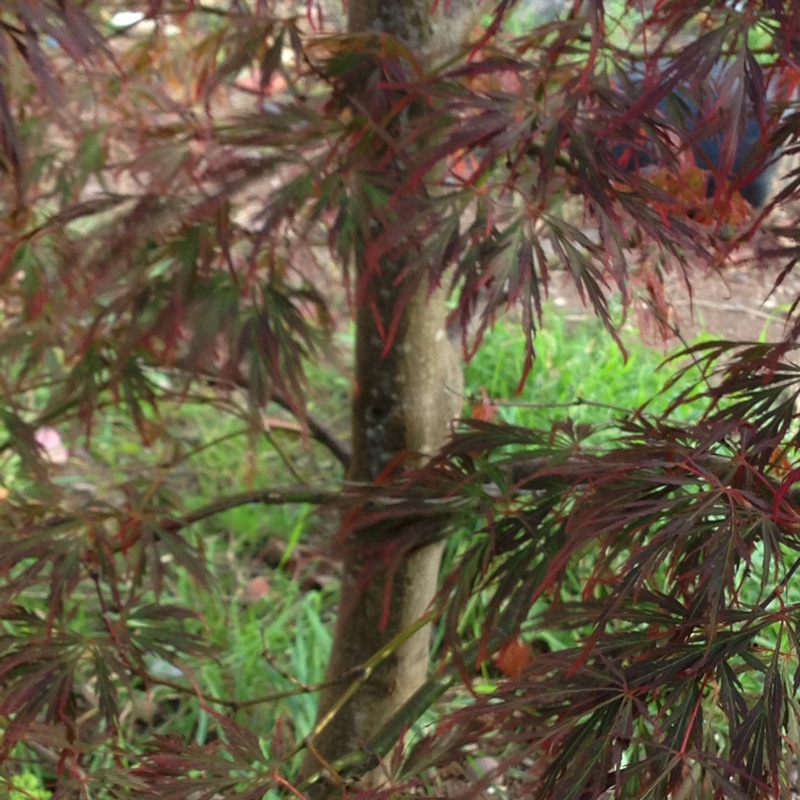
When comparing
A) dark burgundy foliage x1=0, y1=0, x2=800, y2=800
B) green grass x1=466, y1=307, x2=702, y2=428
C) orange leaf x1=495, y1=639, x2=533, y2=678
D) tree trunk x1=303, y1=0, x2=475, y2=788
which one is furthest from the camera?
green grass x1=466, y1=307, x2=702, y2=428

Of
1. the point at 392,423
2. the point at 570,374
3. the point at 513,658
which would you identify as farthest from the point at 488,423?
the point at 570,374

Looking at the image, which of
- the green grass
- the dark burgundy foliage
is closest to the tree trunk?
the dark burgundy foliage

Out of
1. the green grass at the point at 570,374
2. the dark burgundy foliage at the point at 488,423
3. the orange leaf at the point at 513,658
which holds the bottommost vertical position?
the orange leaf at the point at 513,658

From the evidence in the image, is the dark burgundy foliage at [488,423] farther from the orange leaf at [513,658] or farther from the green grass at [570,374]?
the green grass at [570,374]

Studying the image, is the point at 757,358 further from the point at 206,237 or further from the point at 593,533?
the point at 206,237

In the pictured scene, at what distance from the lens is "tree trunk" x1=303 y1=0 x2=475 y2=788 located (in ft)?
2.59

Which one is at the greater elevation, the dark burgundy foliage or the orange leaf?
the dark burgundy foliage

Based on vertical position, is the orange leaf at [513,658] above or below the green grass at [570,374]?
below

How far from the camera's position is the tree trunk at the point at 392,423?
79 cm

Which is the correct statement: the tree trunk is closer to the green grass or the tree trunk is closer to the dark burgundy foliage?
→ the dark burgundy foliage

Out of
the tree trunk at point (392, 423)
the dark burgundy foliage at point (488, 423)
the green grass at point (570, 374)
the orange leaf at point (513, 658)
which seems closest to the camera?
the dark burgundy foliage at point (488, 423)

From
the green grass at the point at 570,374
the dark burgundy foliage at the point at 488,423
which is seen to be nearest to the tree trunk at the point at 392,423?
the dark burgundy foliage at the point at 488,423

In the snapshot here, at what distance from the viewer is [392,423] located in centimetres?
93

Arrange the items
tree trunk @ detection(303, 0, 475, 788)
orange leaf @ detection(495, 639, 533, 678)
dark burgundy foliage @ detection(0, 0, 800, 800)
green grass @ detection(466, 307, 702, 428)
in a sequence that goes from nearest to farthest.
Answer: dark burgundy foliage @ detection(0, 0, 800, 800), tree trunk @ detection(303, 0, 475, 788), orange leaf @ detection(495, 639, 533, 678), green grass @ detection(466, 307, 702, 428)
